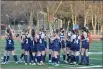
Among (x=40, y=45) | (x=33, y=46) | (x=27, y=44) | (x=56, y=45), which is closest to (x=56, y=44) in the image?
(x=56, y=45)

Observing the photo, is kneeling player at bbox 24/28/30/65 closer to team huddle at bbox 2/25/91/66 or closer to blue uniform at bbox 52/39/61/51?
team huddle at bbox 2/25/91/66

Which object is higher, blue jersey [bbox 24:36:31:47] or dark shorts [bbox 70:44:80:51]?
blue jersey [bbox 24:36:31:47]

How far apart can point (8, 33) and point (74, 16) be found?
42394 millimetres

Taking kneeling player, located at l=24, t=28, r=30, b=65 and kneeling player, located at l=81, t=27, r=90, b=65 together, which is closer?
kneeling player, located at l=81, t=27, r=90, b=65

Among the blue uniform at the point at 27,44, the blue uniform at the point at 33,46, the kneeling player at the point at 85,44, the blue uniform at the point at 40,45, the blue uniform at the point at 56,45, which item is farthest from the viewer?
the blue uniform at the point at 27,44

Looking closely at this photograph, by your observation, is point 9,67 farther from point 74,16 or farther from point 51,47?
point 74,16

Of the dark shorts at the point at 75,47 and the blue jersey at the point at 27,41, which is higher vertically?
the blue jersey at the point at 27,41

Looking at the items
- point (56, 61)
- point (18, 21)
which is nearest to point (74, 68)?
point (56, 61)

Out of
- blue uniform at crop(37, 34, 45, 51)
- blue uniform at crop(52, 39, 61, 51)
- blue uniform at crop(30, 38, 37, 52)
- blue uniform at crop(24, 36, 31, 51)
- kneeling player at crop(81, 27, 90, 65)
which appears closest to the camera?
blue uniform at crop(52, 39, 61, 51)

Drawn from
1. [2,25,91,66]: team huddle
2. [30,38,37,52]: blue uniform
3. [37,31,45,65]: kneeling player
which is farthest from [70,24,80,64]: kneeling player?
[30,38,37,52]: blue uniform

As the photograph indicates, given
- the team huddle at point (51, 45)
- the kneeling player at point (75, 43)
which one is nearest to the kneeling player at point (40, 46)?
the team huddle at point (51, 45)

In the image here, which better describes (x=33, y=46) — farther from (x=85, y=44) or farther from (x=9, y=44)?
(x=85, y=44)

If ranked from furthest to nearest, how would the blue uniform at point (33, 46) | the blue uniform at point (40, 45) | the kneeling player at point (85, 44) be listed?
the blue uniform at point (33, 46)
the kneeling player at point (85, 44)
the blue uniform at point (40, 45)

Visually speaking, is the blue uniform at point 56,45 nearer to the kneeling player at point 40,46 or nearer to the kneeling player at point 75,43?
the kneeling player at point 40,46
